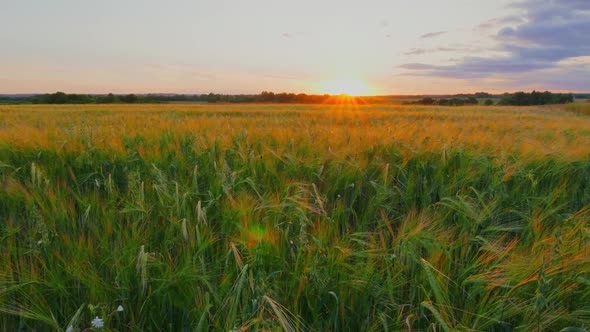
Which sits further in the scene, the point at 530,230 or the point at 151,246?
the point at 530,230

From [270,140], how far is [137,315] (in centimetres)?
278

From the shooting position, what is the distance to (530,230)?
1.85m

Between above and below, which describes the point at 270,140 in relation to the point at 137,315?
above

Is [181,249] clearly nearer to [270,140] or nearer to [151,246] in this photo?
[151,246]

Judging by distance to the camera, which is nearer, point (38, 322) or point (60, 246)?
point (38, 322)

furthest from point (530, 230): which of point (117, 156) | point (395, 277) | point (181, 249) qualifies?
point (117, 156)

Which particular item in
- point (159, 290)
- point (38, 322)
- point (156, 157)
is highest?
point (156, 157)

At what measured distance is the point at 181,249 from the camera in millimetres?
1537

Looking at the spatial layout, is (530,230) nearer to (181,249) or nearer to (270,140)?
(181,249)

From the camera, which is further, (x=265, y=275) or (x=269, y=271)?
(x=269, y=271)

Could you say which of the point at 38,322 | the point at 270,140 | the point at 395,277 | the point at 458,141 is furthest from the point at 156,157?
the point at 458,141

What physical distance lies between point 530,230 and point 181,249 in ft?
6.08

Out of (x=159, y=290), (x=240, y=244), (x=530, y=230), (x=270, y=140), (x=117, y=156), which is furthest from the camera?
(x=270, y=140)

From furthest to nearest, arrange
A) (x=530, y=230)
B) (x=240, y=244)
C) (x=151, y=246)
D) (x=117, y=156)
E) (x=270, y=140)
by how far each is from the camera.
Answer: (x=270, y=140)
(x=117, y=156)
(x=530, y=230)
(x=151, y=246)
(x=240, y=244)
